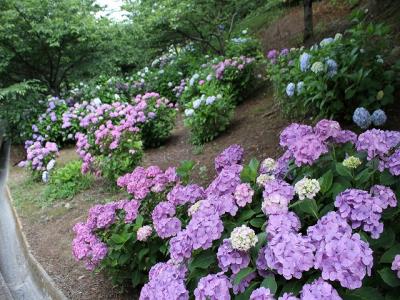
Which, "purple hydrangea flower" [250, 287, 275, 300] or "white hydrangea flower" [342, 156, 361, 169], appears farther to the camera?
"white hydrangea flower" [342, 156, 361, 169]

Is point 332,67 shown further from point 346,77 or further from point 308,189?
point 308,189

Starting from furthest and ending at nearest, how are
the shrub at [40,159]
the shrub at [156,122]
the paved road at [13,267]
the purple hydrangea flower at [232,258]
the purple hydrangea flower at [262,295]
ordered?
the shrub at [156,122] → the shrub at [40,159] → the paved road at [13,267] → the purple hydrangea flower at [232,258] → the purple hydrangea flower at [262,295]

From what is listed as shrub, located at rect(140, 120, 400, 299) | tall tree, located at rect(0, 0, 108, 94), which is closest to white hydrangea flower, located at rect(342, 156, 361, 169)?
shrub, located at rect(140, 120, 400, 299)

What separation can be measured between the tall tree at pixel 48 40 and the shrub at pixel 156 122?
325 centimetres

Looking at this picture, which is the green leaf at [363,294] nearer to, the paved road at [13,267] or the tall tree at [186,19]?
the paved road at [13,267]

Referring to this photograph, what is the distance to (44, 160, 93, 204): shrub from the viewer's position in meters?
6.18

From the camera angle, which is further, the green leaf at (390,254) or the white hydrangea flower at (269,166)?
the white hydrangea flower at (269,166)

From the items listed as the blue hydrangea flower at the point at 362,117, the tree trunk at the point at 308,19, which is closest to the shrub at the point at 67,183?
the blue hydrangea flower at the point at 362,117

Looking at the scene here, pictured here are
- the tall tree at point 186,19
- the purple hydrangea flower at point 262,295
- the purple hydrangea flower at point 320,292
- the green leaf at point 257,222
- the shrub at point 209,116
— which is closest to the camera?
the purple hydrangea flower at point 320,292

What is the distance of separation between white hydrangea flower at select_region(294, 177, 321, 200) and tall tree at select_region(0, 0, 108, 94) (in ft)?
26.7

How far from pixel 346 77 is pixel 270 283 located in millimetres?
2939

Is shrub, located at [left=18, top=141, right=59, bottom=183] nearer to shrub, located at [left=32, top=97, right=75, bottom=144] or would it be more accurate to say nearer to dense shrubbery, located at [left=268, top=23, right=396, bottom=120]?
shrub, located at [left=32, top=97, right=75, bottom=144]

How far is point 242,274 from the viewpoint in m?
1.94

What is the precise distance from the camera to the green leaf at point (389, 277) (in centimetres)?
178
